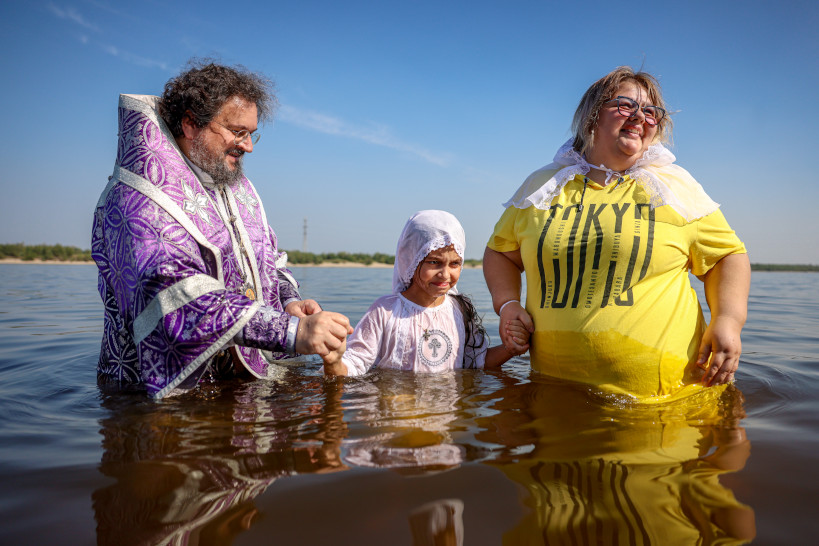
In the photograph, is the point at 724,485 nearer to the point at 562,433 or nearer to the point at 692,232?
the point at 562,433

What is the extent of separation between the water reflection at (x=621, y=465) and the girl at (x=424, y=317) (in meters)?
0.95

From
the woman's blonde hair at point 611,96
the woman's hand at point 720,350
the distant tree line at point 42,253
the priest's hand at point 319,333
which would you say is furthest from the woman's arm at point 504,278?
the distant tree line at point 42,253

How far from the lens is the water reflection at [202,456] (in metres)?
1.58

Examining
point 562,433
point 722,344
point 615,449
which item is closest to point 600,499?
point 615,449

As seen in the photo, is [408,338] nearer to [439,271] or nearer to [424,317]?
[424,317]

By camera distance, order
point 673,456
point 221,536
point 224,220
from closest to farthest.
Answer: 1. point 221,536
2. point 673,456
3. point 224,220

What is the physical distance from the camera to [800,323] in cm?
755

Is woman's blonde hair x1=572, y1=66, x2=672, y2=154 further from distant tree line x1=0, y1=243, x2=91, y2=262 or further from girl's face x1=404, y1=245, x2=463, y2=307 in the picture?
distant tree line x1=0, y1=243, x2=91, y2=262

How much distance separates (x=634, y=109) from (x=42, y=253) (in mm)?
35710

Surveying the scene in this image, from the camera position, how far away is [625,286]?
282cm

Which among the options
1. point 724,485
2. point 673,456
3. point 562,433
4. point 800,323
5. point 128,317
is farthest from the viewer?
point 800,323

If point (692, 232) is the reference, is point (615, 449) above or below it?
below

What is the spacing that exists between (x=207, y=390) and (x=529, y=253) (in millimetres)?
2175

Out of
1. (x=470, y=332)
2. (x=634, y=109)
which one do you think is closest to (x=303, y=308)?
(x=470, y=332)
